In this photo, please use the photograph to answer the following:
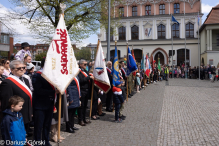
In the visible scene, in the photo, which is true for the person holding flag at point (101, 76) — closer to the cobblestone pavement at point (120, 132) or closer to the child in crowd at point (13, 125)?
the cobblestone pavement at point (120, 132)

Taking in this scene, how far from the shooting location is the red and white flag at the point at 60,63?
4.50 metres

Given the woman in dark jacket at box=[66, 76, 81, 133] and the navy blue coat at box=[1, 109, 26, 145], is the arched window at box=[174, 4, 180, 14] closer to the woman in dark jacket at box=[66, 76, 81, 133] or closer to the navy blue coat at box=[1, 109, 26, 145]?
the woman in dark jacket at box=[66, 76, 81, 133]

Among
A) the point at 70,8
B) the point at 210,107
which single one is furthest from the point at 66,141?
the point at 70,8

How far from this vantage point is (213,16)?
111 ft

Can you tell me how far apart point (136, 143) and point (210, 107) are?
576 centimetres

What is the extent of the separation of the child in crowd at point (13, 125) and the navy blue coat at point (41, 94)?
66 cm

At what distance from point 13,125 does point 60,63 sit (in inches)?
65.2

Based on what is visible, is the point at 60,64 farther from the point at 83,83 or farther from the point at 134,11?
the point at 134,11

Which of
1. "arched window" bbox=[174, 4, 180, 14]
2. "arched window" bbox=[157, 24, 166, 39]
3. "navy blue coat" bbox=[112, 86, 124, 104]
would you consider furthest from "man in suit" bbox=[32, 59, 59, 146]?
"arched window" bbox=[174, 4, 180, 14]

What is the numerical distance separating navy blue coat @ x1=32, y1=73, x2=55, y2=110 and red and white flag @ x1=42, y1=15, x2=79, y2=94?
0.55ft

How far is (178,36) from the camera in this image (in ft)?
132

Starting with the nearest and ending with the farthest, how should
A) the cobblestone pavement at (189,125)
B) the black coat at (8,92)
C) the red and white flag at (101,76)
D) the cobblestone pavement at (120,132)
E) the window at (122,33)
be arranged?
the black coat at (8,92) < the cobblestone pavement at (120,132) < the cobblestone pavement at (189,125) < the red and white flag at (101,76) < the window at (122,33)

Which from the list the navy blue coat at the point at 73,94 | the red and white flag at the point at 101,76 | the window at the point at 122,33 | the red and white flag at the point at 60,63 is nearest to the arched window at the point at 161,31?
the window at the point at 122,33

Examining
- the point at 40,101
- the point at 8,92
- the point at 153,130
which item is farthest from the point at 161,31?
the point at 8,92
